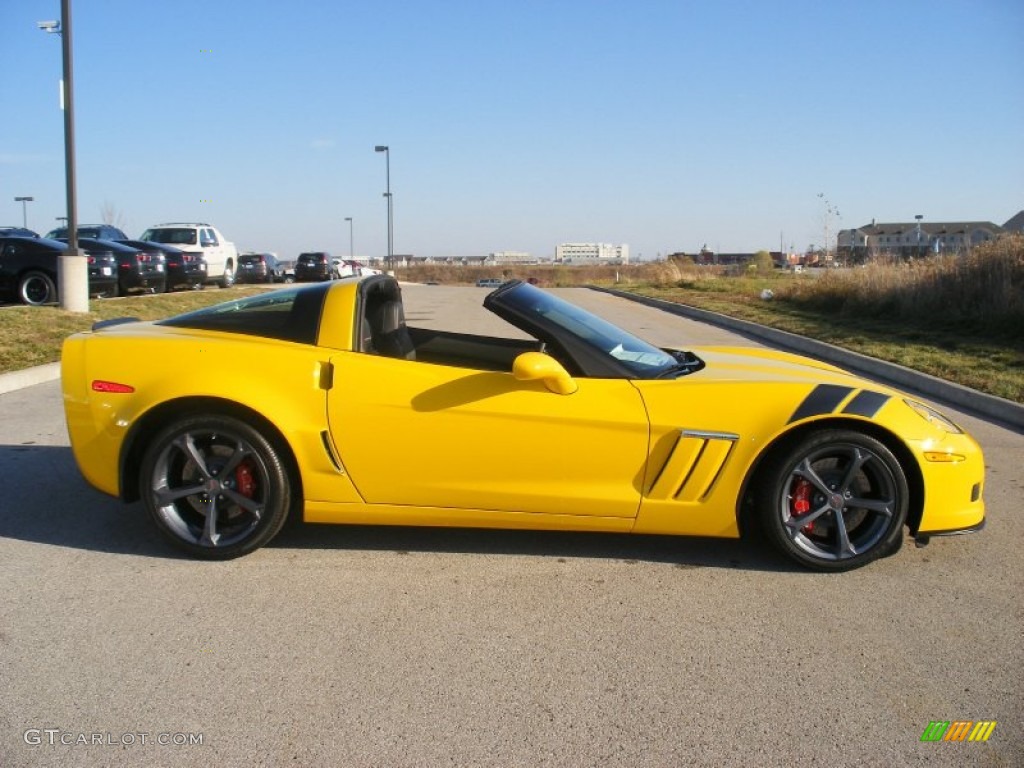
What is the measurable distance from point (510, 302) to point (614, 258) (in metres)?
144

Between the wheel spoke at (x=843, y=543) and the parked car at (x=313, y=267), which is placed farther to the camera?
the parked car at (x=313, y=267)

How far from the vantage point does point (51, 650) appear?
314 centimetres

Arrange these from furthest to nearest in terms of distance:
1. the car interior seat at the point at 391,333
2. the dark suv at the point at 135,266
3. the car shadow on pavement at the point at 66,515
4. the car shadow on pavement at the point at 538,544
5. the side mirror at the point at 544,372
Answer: the dark suv at the point at 135,266 < the car interior seat at the point at 391,333 < the car shadow on pavement at the point at 66,515 < the car shadow on pavement at the point at 538,544 < the side mirror at the point at 544,372

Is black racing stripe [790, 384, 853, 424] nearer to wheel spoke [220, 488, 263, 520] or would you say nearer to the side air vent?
the side air vent

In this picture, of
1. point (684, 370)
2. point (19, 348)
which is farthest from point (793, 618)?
point (19, 348)

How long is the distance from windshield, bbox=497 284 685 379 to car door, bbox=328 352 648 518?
0.28m

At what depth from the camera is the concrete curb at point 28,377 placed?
8.88 metres

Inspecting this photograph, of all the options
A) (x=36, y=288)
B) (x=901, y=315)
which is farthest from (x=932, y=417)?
(x=36, y=288)

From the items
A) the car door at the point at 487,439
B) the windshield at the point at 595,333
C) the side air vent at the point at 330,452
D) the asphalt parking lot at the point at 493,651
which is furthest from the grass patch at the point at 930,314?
the side air vent at the point at 330,452

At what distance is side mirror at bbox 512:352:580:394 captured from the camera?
3695 mm

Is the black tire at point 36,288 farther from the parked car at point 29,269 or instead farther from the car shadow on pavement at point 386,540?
the car shadow on pavement at point 386,540

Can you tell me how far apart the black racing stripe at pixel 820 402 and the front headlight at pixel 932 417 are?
356 mm

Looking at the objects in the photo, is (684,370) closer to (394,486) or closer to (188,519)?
(394,486)

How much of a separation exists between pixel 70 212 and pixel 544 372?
37.9 feet
